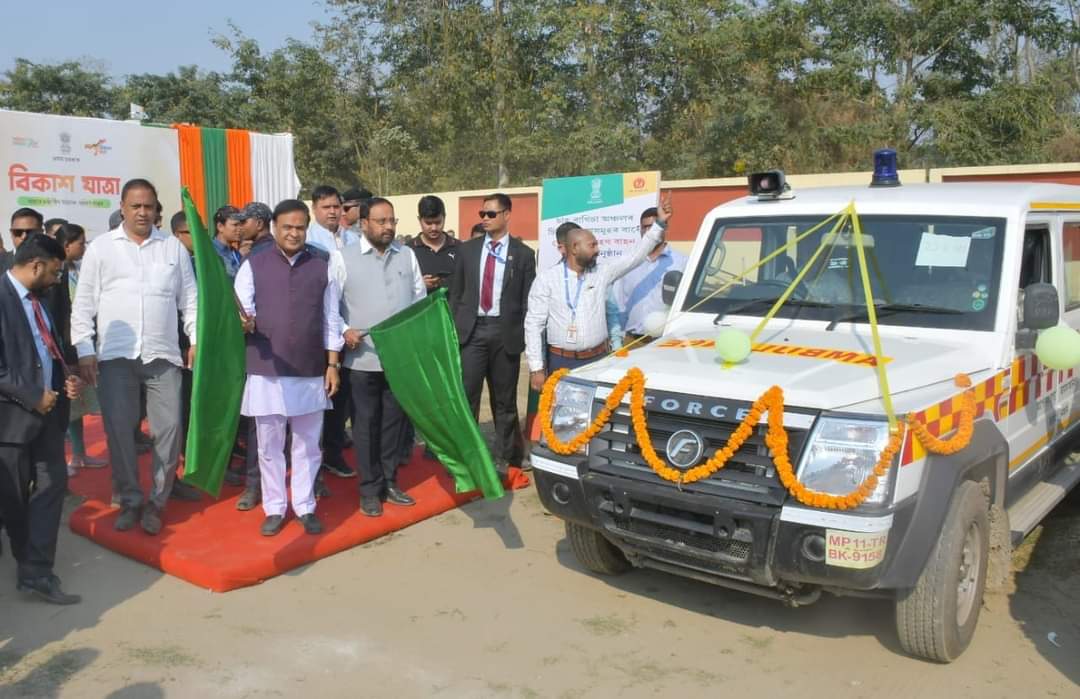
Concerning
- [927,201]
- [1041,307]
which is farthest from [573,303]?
[1041,307]

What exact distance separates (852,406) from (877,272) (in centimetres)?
128

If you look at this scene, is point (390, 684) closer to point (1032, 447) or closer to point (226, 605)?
point (226, 605)

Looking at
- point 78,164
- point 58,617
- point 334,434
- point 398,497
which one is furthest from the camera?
point 78,164

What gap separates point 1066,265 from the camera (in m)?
4.98

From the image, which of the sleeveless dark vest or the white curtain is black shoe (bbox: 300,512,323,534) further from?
the white curtain

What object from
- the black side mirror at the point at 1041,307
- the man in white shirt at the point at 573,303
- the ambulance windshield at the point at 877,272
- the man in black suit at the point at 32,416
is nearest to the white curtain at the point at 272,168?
the man in white shirt at the point at 573,303

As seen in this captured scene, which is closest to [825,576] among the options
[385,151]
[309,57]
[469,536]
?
[469,536]

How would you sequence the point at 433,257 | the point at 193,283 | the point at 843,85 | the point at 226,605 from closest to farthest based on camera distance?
1. the point at 226,605
2. the point at 193,283
3. the point at 433,257
4. the point at 843,85

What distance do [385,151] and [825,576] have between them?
25.0m

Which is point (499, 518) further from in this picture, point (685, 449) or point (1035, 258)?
point (1035, 258)

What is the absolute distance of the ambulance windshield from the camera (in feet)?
14.5

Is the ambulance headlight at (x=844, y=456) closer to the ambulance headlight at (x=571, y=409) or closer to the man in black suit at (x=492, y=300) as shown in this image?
the ambulance headlight at (x=571, y=409)

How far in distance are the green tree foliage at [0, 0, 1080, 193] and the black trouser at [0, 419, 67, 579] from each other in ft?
59.3

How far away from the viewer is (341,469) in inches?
257
